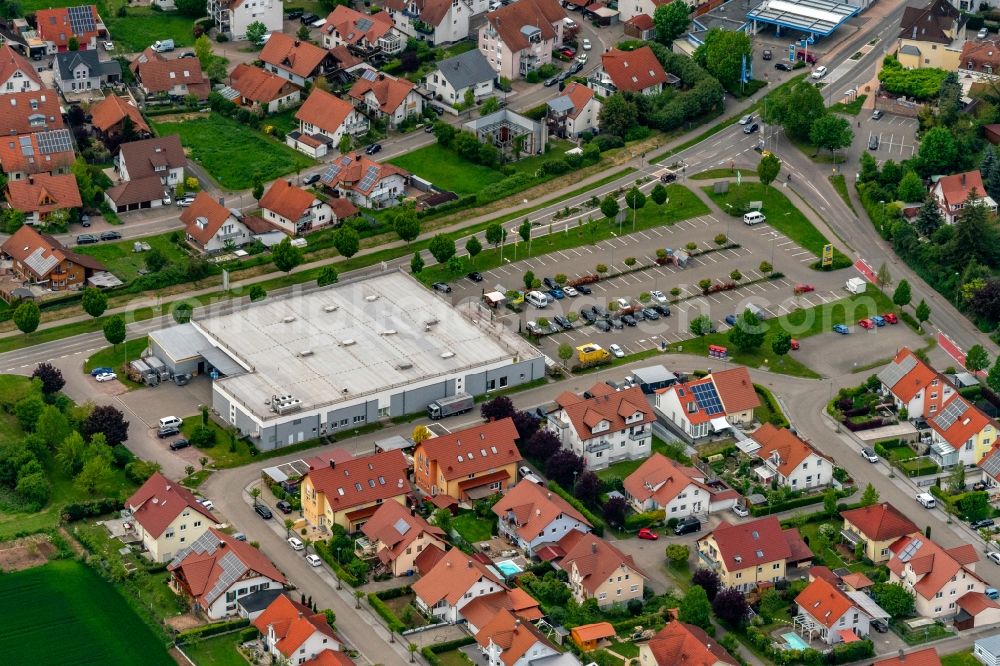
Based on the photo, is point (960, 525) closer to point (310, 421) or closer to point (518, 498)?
point (518, 498)

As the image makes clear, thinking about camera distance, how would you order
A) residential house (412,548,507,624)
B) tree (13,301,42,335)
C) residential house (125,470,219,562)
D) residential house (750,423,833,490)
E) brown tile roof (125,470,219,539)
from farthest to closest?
tree (13,301,42,335) → residential house (750,423,833,490) → brown tile roof (125,470,219,539) → residential house (125,470,219,562) → residential house (412,548,507,624)

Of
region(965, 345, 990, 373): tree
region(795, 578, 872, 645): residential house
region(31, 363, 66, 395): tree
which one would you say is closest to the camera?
region(795, 578, 872, 645): residential house

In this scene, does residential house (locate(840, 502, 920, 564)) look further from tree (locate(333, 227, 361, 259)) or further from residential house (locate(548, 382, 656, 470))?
tree (locate(333, 227, 361, 259))

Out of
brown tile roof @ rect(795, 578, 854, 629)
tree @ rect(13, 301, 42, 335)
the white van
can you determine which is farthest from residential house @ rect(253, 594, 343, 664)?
the white van

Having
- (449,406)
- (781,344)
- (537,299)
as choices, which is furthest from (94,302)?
(781,344)

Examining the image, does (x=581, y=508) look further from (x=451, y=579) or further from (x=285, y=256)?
(x=285, y=256)

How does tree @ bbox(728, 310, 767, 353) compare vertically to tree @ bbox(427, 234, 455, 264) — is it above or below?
below

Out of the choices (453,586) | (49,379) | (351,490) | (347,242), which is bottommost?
(49,379)
